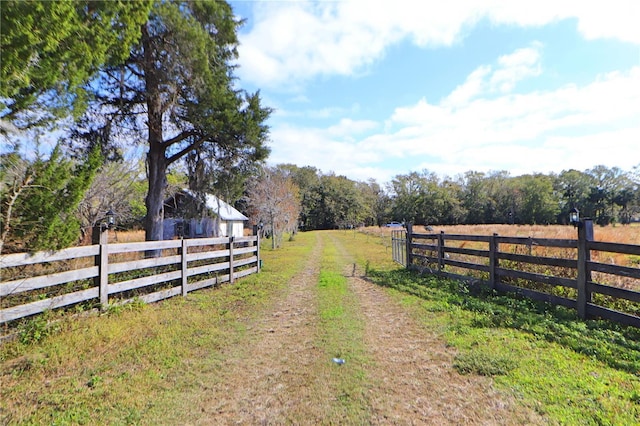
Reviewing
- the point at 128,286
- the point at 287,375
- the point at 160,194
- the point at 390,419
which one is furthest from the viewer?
the point at 160,194

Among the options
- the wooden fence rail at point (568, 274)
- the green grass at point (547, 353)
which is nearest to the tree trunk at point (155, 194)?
the green grass at point (547, 353)

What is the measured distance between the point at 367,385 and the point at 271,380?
1.02 m

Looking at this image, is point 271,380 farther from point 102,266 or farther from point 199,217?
point 199,217

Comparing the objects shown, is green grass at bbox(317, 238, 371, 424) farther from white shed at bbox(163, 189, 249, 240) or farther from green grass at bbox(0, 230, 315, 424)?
white shed at bbox(163, 189, 249, 240)

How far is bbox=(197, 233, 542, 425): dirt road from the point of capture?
2.74m

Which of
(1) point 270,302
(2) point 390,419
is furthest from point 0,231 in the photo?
(2) point 390,419

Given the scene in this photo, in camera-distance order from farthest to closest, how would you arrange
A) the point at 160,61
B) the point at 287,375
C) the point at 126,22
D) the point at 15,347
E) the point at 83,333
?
the point at 160,61, the point at 126,22, the point at 83,333, the point at 15,347, the point at 287,375

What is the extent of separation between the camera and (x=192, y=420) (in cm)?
272

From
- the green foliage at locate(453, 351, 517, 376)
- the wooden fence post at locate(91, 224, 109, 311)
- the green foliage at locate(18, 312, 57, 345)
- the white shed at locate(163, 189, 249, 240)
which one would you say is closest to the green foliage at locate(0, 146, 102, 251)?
the wooden fence post at locate(91, 224, 109, 311)

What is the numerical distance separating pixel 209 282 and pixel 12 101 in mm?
5299

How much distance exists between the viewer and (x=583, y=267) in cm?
532

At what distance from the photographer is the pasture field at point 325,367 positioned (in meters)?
2.79

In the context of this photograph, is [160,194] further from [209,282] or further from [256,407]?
[256,407]

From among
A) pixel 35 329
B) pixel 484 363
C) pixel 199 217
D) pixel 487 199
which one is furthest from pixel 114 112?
pixel 487 199
